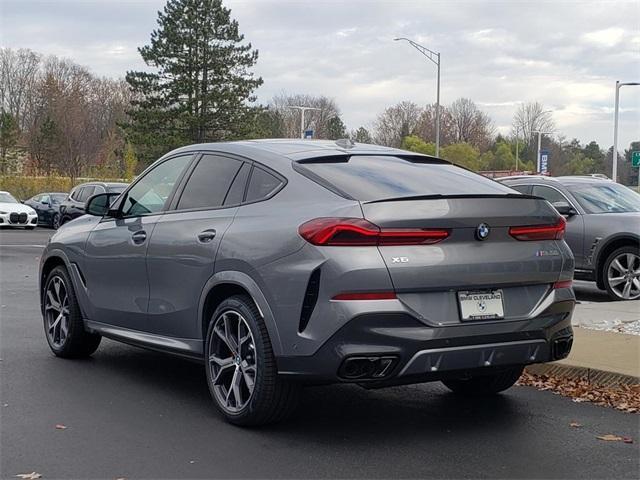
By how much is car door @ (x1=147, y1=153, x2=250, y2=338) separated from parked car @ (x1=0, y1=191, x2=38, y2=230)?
2765 cm

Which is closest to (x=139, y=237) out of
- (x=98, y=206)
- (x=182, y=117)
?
(x=98, y=206)

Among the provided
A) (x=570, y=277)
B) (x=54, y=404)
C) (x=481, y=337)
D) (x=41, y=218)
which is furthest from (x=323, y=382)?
(x=41, y=218)

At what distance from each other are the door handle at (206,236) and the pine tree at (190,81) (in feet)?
162

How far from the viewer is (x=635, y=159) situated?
30.1 m

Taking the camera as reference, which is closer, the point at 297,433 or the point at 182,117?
the point at 297,433

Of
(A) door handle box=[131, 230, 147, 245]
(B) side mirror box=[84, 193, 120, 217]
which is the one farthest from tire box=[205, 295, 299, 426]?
(B) side mirror box=[84, 193, 120, 217]

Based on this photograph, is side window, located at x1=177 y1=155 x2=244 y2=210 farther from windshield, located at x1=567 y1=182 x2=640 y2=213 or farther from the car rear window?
windshield, located at x1=567 y1=182 x2=640 y2=213

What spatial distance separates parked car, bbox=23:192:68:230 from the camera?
1340 inches

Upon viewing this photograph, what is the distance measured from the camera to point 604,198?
41.1ft

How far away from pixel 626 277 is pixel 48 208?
27.0 metres

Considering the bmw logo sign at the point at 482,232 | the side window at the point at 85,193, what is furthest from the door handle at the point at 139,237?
the side window at the point at 85,193

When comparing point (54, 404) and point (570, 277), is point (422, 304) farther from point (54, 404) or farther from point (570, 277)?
point (54, 404)

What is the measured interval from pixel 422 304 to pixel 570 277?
1185 millimetres

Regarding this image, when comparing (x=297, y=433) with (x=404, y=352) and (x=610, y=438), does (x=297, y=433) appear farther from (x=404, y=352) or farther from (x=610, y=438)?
(x=610, y=438)
